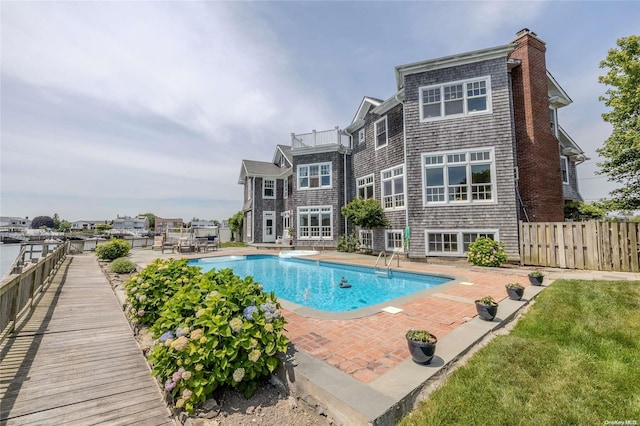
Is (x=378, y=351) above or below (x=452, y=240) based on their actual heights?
below

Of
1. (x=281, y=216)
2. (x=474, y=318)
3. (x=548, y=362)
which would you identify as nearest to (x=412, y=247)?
(x=474, y=318)

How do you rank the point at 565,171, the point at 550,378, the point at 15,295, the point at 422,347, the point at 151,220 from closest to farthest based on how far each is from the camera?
the point at 550,378
the point at 422,347
the point at 15,295
the point at 565,171
the point at 151,220

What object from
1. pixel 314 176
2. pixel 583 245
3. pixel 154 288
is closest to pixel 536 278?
pixel 583 245

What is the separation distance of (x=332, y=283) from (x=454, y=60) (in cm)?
1131

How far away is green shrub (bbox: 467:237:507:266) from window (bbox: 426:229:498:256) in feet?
2.35

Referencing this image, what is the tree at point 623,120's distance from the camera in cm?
1298

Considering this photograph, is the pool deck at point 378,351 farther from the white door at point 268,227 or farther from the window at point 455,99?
the white door at point 268,227

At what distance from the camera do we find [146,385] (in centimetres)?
315

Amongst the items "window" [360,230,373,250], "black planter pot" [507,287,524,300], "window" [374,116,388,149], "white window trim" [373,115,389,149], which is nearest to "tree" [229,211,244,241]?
"window" [360,230,373,250]

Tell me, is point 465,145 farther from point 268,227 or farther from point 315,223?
point 268,227

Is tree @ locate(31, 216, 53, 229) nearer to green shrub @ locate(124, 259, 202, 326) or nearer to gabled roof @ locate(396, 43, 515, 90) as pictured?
green shrub @ locate(124, 259, 202, 326)

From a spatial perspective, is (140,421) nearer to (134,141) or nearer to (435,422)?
(435,422)

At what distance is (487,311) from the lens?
4430 mm

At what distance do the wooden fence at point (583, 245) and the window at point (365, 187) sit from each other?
27.1ft
